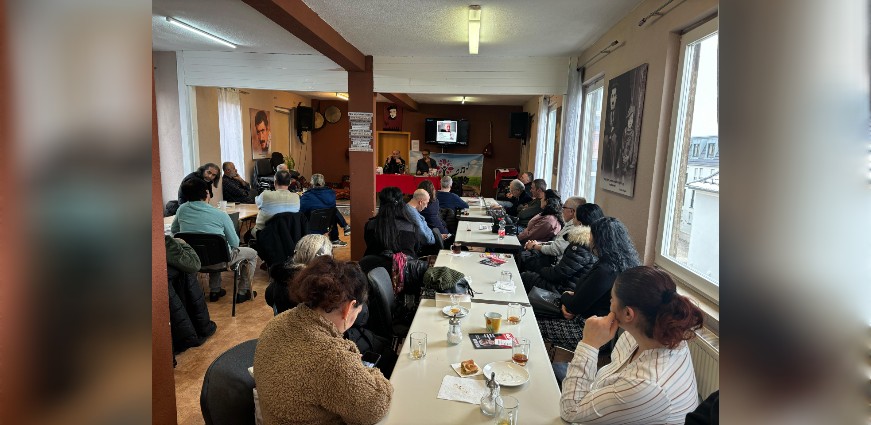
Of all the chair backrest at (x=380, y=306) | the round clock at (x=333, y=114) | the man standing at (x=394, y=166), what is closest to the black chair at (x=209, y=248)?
Result: the chair backrest at (x=380, y=306)

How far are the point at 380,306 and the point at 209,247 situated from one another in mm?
1882

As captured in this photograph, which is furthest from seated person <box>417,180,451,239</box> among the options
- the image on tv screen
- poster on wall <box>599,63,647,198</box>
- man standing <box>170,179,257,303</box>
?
the image on tv screen

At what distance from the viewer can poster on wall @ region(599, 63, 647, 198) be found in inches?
128

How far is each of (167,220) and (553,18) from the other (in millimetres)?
4078

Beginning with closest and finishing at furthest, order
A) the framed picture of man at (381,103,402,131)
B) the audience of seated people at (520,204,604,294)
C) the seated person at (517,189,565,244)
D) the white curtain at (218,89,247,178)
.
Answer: the audience of seated people at (520,204,604,294)
the seated person at (517,189,565,244)
the white curtain at (218,89,247,178)
the framed picture of man at (381,103,402,131)

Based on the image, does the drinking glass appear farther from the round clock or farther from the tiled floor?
the round clock

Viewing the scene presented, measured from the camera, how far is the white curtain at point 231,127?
7.33 meters

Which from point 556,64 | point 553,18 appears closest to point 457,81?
point 556,64

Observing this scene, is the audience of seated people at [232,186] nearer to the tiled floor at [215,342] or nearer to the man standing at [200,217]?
the tiled floor at [215,342]

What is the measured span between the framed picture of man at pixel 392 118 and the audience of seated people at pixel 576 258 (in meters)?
9.11

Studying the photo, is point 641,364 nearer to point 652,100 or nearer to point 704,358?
point 704,358

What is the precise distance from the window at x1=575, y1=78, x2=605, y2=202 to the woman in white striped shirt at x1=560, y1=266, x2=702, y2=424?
11.3 ft

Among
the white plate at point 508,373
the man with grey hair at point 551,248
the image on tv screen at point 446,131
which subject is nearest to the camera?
the white plate at point 508,373
